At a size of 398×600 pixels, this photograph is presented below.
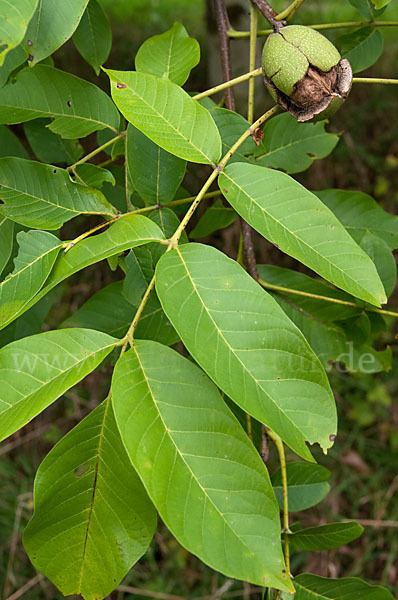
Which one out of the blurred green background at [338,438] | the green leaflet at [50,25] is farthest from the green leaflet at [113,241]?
the blurred green background at [338,438]

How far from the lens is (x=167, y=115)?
0.80 m

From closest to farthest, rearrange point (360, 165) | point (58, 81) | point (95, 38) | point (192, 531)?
point (192, 531) < point (58, 81) < point (95, 38) < point (360, 165)

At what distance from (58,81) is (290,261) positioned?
6.71ft

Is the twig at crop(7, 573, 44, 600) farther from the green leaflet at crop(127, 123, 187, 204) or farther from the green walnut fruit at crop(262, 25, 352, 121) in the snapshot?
the green walnut fruit at crop(262, 25, 352, 121)

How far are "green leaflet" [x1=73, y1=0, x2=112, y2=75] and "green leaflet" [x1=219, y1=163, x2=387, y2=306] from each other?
0.51 meters

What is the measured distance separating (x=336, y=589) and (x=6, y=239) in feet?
2.52

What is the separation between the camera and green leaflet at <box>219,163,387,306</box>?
2.38 feet

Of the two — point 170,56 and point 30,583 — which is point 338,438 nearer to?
point 30,583

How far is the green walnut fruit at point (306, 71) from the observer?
0.81 m

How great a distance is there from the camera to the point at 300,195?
767 mm

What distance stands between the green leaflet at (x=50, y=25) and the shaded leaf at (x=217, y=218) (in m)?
0.48

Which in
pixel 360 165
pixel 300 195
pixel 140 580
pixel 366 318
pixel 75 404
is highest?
pixel 300 195

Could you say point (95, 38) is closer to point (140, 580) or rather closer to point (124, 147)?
point (124, 147)

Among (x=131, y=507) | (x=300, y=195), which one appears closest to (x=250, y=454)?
(x=131, y=507)
